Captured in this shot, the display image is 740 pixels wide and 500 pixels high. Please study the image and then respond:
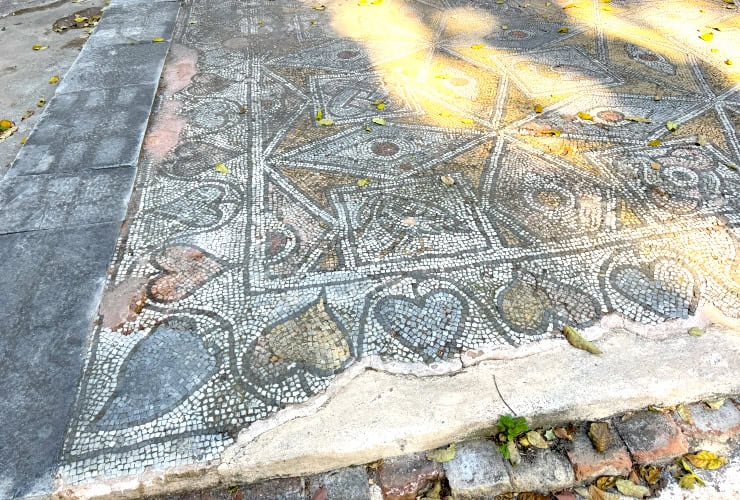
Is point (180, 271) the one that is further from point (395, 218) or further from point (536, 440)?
point (536, 440)

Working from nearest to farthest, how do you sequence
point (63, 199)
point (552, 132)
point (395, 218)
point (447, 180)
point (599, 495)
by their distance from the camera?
point (599, 495) < point (395, 218) < point (63, 199) < point (447, 180) < point (552, 132)

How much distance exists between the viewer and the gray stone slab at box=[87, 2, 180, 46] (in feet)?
14.2

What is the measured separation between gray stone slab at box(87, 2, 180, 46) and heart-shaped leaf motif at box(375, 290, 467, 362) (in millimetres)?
3753

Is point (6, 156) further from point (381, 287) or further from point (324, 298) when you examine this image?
point (381, 287)

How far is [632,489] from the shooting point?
1.55m

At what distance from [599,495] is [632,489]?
11 cm

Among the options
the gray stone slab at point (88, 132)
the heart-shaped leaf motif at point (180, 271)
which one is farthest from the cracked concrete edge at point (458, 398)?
the gray stone slab at point (88, 132)

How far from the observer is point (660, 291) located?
81.1 inches

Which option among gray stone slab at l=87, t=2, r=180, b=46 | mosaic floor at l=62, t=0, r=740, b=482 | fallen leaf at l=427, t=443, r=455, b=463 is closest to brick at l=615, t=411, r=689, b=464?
mosaic floor at l=62, t=0, r=740, b=482

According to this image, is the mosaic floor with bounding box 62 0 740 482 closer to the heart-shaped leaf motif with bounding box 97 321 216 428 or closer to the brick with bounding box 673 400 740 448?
the heart-shaped leaf motif with bounding box 97 321 216 428

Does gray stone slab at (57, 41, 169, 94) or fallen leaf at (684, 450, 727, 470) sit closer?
fallen leaf at (684, 450, 727, 470)

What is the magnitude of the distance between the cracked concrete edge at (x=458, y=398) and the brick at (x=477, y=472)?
0.17 ft

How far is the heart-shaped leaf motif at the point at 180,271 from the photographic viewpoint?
212cm

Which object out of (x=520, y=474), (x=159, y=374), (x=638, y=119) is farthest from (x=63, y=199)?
(x=638, y=119)
